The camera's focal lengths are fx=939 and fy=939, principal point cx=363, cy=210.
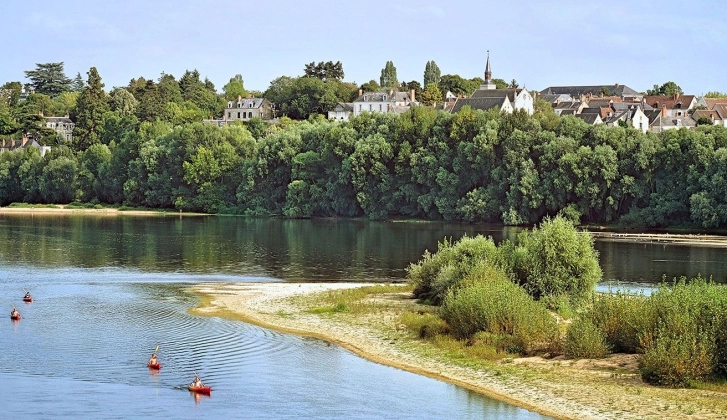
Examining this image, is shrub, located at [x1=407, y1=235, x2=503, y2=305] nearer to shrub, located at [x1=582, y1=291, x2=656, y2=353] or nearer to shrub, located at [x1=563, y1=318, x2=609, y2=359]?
shrub, located at [x1=582, y1=291, x2=656, y2=353]

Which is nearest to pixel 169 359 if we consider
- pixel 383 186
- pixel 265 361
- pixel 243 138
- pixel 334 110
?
pixel 265 361

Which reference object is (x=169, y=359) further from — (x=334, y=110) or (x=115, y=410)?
(x=334, y=110)

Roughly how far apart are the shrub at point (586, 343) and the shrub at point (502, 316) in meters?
1.31

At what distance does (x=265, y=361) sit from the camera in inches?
1423

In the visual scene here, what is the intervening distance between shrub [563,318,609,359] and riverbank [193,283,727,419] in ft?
1.30

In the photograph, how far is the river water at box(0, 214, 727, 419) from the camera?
2984 cm

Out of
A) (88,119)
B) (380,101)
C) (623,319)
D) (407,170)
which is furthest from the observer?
(380,101)

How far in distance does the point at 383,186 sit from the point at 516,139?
68.1 feet

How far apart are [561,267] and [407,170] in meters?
85.6

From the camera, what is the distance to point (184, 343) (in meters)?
39.0

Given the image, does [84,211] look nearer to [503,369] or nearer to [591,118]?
[591,118]

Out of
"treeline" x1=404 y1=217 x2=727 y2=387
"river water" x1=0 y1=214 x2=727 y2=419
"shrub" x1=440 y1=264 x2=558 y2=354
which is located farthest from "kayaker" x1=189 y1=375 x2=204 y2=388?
"shrub" x1=440 y1=264 x2=558 y2=354

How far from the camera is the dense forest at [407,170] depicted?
4299 inches

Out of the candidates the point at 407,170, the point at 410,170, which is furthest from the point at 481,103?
the point at 407,170
